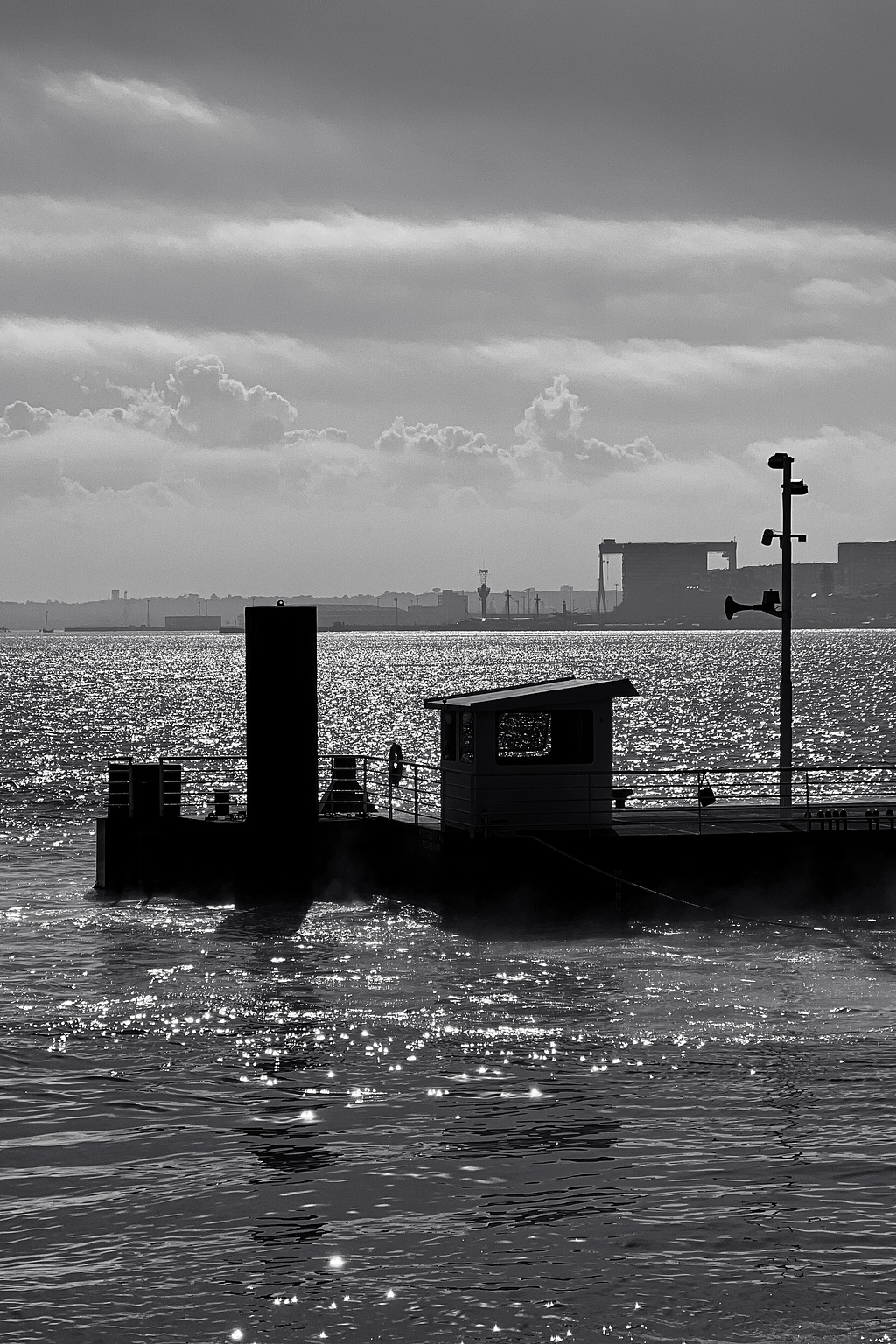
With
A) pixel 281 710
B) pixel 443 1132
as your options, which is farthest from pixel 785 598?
pixel 443 1132


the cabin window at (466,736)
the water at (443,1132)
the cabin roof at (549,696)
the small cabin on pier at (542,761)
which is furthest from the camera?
the cabin window at (466,736)

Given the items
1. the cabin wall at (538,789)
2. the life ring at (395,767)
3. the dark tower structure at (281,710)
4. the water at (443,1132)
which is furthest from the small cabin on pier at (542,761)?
the life ring at (395,767)

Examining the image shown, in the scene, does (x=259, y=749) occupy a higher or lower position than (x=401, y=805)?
higher

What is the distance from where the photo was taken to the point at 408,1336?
40.5ft

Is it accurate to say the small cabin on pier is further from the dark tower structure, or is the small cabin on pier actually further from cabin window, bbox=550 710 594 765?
the dark tower structure

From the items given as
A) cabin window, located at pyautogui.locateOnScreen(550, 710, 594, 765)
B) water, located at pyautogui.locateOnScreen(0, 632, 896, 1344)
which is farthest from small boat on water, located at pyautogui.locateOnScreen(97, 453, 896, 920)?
water, located at pyautogui.locateOnScreen(0, 632, 896, 1344)

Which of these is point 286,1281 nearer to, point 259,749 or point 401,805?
point 259,749

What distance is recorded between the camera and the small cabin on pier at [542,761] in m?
30.5

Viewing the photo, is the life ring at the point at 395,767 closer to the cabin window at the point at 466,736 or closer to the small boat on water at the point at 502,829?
the small boat on water at the point at 502,829

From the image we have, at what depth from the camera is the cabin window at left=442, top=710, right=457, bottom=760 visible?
104ft

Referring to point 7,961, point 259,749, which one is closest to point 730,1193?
point 7,961

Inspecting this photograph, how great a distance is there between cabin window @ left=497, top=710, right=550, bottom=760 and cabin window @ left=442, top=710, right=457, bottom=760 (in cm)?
128

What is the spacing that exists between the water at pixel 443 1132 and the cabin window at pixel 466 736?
12.0ft

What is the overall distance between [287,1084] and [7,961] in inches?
390
